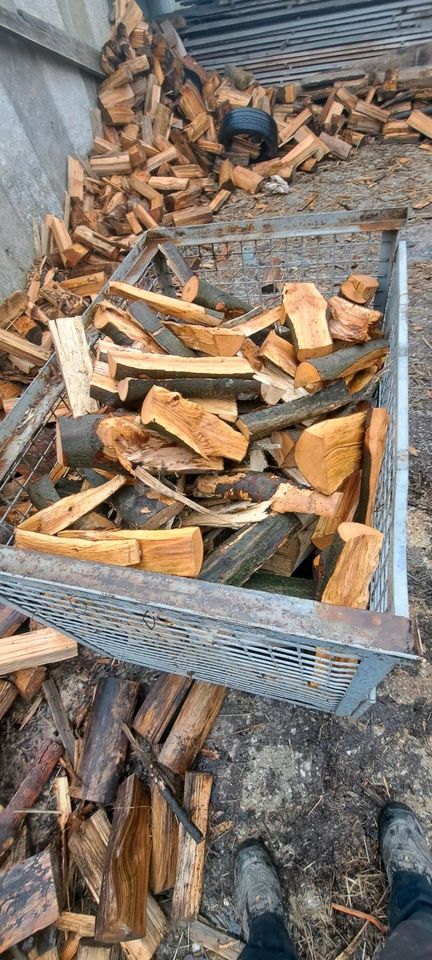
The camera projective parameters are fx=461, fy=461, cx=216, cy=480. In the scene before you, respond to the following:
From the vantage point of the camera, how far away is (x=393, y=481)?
112 cm

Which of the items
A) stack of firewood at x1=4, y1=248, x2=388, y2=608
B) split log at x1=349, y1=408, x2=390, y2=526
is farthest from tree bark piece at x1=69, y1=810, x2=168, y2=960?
split log at x1=349, y1=408, x2=390, y2=526

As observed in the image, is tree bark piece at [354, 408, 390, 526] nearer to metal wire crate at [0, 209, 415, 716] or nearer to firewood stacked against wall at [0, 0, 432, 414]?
metal wire crate at [0, 209, 415, 716]

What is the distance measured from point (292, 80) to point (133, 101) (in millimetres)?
2533

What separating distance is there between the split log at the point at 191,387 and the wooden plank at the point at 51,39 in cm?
442

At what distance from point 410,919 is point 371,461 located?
1.38 metres

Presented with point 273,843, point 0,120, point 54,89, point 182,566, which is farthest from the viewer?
point 54,89

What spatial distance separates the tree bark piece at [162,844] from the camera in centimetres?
164

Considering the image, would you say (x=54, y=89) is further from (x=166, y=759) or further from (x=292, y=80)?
(x=166, y=759)

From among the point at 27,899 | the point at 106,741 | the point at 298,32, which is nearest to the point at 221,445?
the point at 106,741

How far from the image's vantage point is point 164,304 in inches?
76.4

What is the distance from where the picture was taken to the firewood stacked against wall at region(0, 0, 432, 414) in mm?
4922

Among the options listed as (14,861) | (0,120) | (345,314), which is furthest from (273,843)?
(0,120)

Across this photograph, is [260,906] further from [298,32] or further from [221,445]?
[298,32]

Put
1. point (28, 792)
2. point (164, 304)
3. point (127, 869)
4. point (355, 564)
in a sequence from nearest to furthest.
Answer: point (355, 564) → point (127, 869) → point (28, 792) → point (164, 304)
